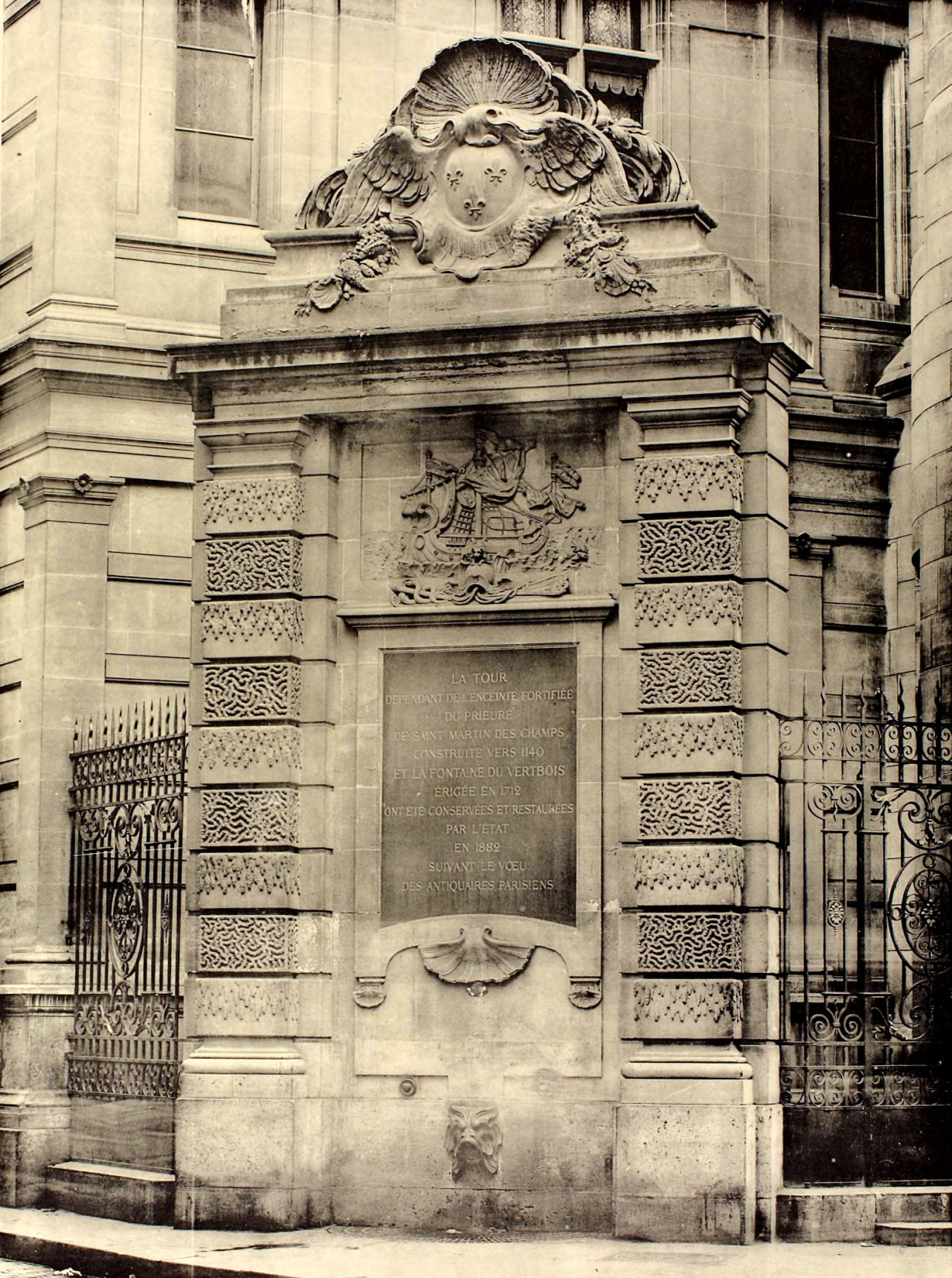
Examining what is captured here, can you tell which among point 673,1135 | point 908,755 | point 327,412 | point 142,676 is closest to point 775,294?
point 908,755

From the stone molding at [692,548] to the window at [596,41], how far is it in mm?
10860

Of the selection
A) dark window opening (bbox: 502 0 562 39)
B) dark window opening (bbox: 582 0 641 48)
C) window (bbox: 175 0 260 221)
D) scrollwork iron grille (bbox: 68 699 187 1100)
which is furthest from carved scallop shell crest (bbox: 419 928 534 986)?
dark window opening (bbox: 582 0 641 48)

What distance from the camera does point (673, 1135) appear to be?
572 inches

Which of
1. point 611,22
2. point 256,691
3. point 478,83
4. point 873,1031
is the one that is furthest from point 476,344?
point 611,22

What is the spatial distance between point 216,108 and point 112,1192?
471 inches

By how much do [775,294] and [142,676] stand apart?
850cm

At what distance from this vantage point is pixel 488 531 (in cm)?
1592

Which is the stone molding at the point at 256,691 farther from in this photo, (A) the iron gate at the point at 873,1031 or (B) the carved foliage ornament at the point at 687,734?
(A) the iron gate at the point at 873,1031

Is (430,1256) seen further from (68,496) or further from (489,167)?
(68,496)

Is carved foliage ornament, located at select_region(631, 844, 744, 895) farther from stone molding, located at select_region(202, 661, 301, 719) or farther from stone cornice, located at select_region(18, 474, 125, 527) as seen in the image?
stone cornice, located at select_region(18, 474, 125, 527)

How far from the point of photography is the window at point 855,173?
2555 cm

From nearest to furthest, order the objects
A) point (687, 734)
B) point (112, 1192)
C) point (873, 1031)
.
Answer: point (687, 734), point (873, 1031), point (112, 1192)

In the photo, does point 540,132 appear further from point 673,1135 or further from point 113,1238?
point 113,1238

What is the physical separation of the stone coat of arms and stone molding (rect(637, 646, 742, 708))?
0.98 m
